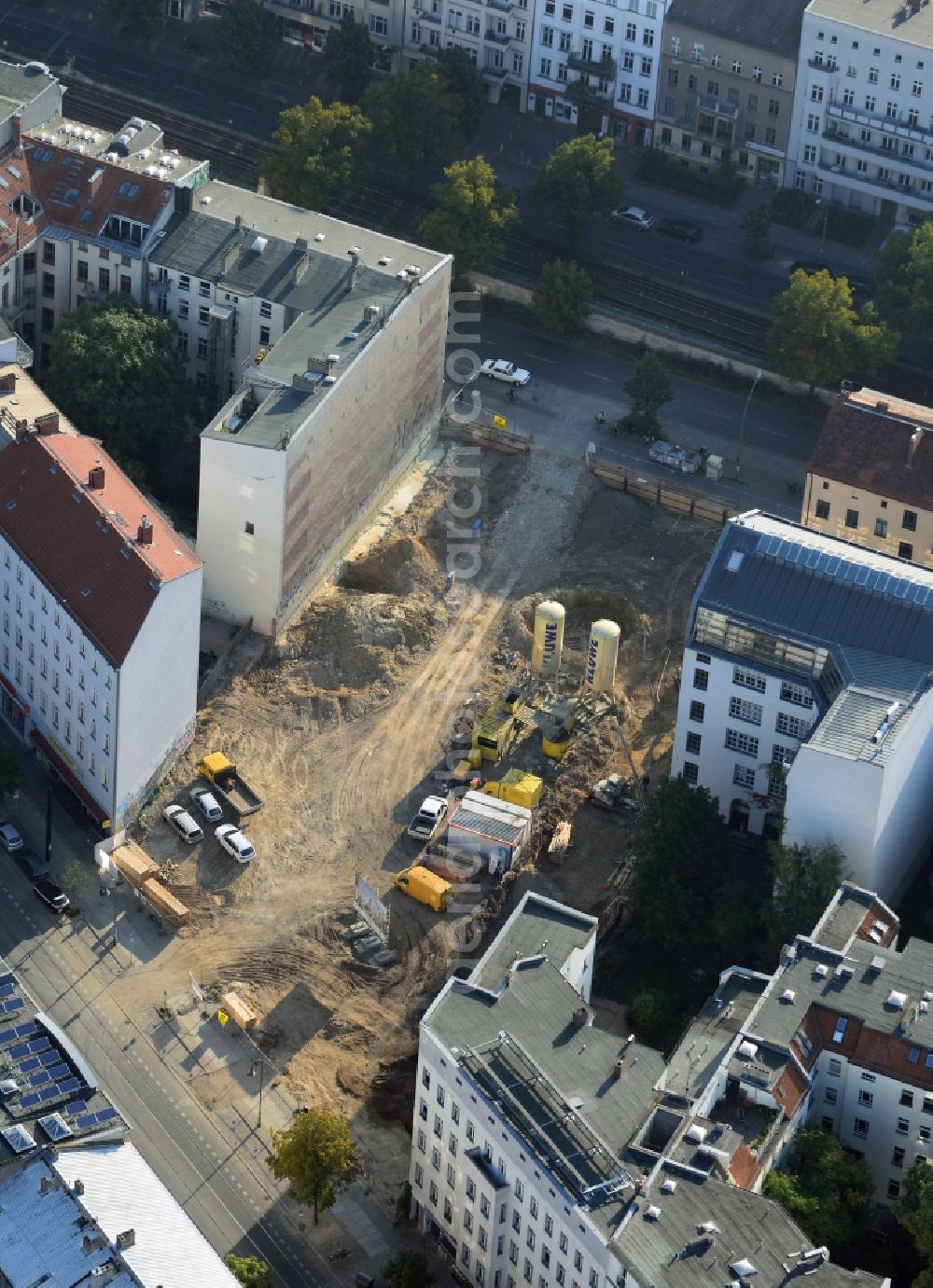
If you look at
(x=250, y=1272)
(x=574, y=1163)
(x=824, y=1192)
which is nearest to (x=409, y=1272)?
(x=250, y=1272)

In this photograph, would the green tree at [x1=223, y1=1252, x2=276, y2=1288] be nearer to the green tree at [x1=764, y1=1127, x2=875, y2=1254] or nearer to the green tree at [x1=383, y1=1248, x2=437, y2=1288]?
the green tree at [x1=383, y1=1248, x2=437, y2=1288]

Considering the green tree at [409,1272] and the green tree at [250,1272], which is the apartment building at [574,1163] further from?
the green tree at [250,1272]

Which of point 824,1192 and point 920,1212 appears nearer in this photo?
point 920,1212

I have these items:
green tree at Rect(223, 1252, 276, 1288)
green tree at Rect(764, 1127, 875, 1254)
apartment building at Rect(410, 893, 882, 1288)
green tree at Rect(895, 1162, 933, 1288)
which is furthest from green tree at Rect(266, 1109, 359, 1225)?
green tree at Rect(895, 1162, 933, 1288)

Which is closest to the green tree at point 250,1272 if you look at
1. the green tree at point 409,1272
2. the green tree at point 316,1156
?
the green tree at point 316,1156

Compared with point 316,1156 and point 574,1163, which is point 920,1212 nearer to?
point 574,1163
